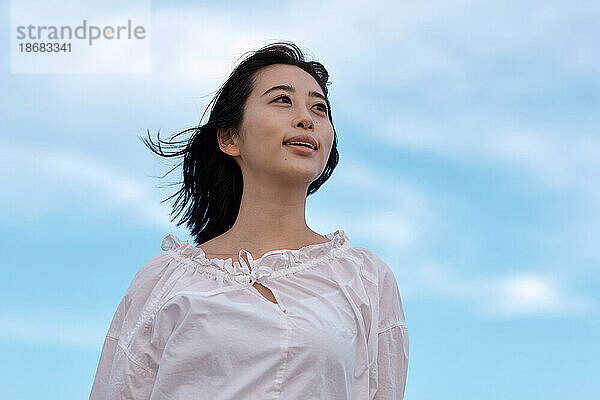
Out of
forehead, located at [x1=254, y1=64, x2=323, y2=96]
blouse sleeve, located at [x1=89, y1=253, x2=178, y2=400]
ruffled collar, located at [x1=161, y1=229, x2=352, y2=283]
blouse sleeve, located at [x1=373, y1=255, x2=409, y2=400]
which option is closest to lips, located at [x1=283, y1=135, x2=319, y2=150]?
forehead, located at [x1=254, y1=64, x2=323, y2=96]

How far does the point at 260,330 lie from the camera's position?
9.16 ft

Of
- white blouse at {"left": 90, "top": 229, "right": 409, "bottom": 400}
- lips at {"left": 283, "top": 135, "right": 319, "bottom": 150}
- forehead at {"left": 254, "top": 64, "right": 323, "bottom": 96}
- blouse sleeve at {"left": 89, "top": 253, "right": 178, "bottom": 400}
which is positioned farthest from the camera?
forehead at {"left": 254, "top": 64, "right": 323, "bottom": 96}

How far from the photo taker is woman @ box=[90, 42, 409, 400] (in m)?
2.77

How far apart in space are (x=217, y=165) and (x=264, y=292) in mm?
777

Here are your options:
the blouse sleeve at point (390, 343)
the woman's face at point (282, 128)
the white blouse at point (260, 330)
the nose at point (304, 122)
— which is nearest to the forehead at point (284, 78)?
the woman's face at point (282, 128)

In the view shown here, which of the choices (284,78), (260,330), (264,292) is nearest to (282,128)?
(284,78)

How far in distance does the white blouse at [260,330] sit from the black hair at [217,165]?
320 mm

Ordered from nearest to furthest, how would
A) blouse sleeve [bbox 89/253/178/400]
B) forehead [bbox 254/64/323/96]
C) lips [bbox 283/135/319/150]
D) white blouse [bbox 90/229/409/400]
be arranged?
white blouse [bbox 90/229/409/400]
blouse sleeve [bbox 89/253/178/400]
lips [bbox 283/135/319/150]
forehead [bbox 254/64/323/96]

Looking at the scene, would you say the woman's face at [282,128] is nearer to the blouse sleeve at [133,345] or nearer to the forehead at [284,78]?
the forehead at [284,78]

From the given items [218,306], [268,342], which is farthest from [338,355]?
[218,306]

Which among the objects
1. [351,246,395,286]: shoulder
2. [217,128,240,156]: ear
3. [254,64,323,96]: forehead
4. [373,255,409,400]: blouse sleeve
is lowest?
[373,255,409,400]: blouse sleeve

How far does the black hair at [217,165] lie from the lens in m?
3.46

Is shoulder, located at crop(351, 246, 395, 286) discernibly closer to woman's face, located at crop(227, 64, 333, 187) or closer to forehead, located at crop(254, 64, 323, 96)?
woman's face, located at crop(227, 64, 333, 187)

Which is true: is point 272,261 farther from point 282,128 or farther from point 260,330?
point 282,128
